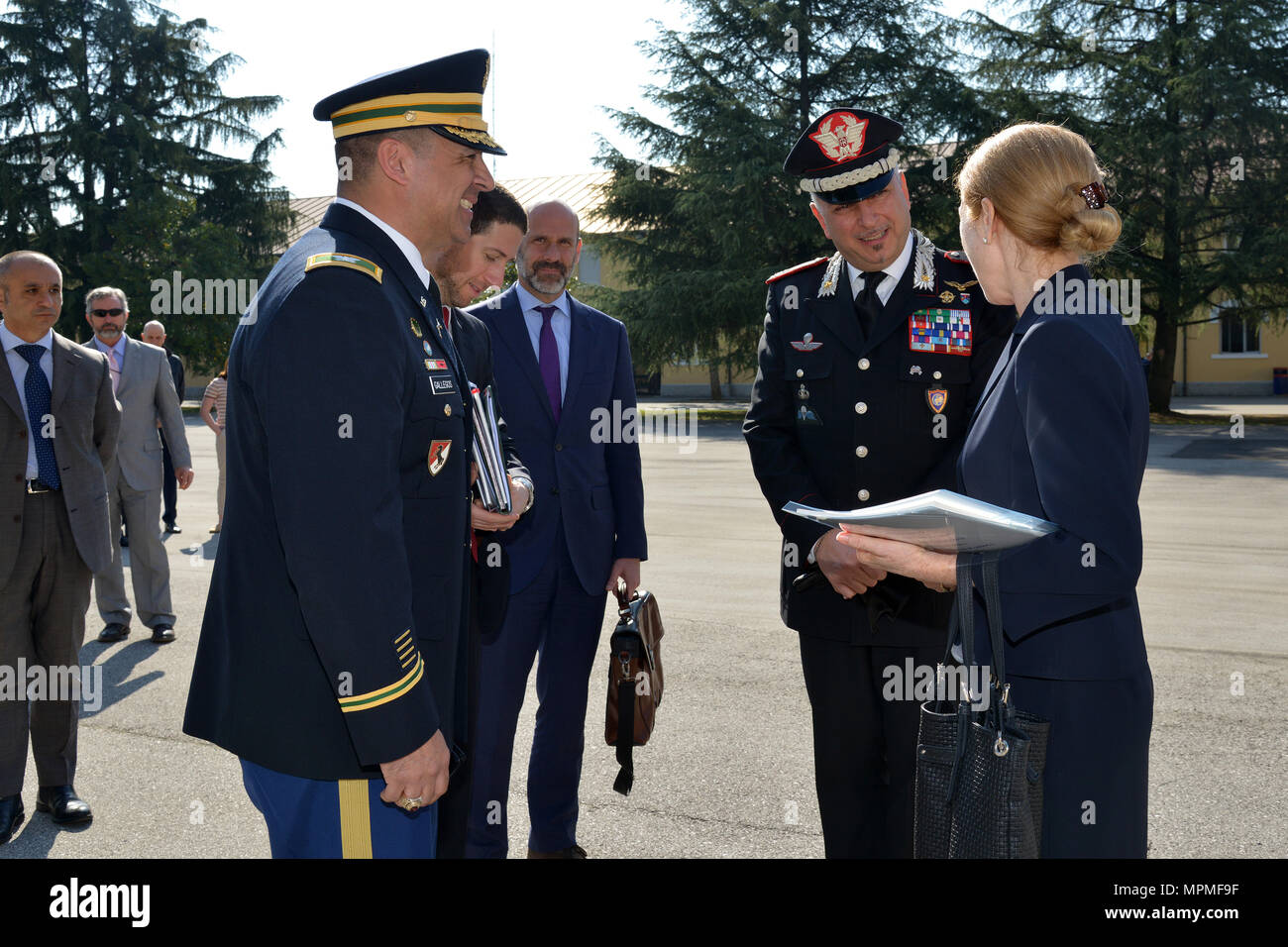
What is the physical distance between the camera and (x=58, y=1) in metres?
38.0

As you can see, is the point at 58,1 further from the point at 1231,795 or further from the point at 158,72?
the point at 1231,795

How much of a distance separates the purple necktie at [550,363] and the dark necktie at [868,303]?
1269 mm

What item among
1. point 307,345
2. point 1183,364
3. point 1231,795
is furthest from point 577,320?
point 1183,364

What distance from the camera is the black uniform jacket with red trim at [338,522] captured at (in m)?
1.97

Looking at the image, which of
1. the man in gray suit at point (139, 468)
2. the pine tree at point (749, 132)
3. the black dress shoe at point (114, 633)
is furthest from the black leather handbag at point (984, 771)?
the pine tree at point (749, 132)

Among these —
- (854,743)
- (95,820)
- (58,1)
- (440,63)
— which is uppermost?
(58,1)

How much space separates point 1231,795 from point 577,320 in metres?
3.24

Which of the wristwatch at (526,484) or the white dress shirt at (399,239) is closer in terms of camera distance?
the white dress shirt at (399,239)

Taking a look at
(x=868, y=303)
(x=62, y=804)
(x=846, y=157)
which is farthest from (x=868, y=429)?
(x=62, y=804)

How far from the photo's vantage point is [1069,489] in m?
2.10

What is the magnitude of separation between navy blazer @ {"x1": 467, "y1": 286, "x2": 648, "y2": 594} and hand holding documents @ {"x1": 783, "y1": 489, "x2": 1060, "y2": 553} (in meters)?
1.83

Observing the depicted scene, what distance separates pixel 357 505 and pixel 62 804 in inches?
128

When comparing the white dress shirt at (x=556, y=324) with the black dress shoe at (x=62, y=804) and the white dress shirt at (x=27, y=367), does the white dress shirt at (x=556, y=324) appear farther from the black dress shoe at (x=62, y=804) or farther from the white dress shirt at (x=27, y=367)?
the black dress shoe at (x=62, y=804)

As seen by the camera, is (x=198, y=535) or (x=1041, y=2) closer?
(x=198, y=535)
